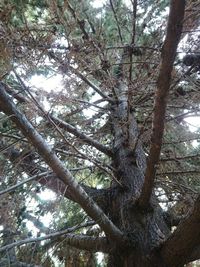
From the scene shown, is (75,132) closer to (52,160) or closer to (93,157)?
(93,157)

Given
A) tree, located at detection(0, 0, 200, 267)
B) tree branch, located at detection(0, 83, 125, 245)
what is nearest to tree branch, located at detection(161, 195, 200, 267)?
tree, located at detection(0, 0, 200, 267)

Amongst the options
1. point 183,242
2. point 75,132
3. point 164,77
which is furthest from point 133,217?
point 164,77

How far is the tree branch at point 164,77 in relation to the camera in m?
1.99

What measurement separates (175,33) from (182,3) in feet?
0.60

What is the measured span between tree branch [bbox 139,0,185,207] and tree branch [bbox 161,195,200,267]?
0.51 metres

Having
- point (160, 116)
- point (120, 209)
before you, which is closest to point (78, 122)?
point (120, 209)

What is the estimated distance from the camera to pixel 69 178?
275 centimetres

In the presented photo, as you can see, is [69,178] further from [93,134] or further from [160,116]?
[93,134]

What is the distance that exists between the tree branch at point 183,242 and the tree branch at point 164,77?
51 cm

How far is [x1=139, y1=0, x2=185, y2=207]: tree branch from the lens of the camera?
199cm

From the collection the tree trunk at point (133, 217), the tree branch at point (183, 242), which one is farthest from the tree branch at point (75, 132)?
the tree branch at point (183, 242)

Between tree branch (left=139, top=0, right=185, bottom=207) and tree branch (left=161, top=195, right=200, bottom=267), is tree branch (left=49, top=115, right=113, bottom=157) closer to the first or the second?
tree branch (left=139, top=0, right=185, bottom=207)

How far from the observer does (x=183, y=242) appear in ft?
9.07

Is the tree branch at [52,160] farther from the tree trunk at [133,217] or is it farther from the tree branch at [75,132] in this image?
the tree branch at [75,132]
